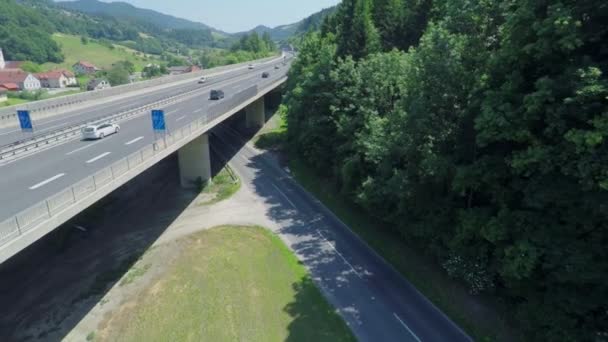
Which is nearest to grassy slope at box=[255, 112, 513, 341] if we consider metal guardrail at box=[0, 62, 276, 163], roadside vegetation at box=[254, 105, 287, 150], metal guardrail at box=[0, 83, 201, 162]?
roadside vegetation at box=[254, 105, 287, 150]

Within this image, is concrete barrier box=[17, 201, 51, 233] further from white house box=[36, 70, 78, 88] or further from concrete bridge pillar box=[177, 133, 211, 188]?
white house box=[36, 70, 78, 88]

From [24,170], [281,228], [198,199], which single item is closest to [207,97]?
[198,199]

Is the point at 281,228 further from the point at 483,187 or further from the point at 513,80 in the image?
the point at 513,80

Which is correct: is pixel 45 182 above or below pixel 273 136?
above

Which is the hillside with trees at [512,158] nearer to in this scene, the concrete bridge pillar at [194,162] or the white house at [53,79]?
the concrete bridge pillar at [194,162]

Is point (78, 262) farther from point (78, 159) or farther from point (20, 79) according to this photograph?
point (20, 79)

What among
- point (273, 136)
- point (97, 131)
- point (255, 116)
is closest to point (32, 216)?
point (97, 131)

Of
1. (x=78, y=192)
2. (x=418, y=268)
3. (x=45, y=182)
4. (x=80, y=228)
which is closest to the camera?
(x=78, y=192)
